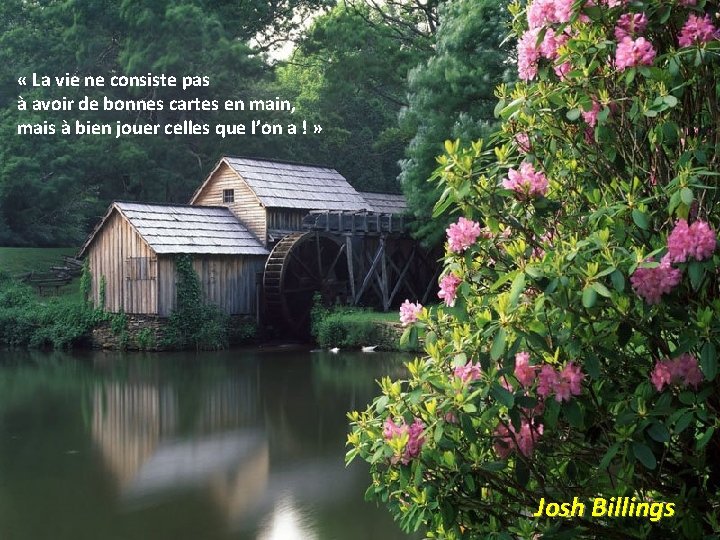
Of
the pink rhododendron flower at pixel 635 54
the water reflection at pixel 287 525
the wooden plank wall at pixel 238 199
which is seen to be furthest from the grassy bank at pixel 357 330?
the pink rhododendron flower at pixel 635 54

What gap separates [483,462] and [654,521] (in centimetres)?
87

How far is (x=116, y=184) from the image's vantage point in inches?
1738

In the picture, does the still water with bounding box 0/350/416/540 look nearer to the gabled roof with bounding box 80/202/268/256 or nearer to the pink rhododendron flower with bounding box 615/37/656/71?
the gabled roof with bounding box 80/202/268/256

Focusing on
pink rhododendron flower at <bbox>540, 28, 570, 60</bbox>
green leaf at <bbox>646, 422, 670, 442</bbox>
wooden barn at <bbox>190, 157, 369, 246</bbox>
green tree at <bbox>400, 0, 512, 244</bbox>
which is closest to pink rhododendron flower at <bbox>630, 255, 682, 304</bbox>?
green leaf at <bbox>646, 422, 670, 442</bbox>

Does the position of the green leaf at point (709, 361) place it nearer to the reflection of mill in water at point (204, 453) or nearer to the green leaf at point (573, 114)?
the green leaf at point (573, 114)

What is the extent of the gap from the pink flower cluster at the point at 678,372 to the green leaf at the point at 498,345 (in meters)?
0.72

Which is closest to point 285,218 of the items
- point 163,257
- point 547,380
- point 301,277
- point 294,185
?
point 294,185

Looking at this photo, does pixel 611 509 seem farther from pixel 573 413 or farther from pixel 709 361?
pixel 709 361

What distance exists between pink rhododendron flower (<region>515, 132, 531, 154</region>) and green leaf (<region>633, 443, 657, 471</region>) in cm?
159

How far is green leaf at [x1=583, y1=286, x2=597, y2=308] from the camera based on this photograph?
381 cm

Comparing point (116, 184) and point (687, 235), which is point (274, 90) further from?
point (687, 235)

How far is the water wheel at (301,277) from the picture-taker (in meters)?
28.4

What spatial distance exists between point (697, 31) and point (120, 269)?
25311mm

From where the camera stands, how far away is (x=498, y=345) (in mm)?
3916
